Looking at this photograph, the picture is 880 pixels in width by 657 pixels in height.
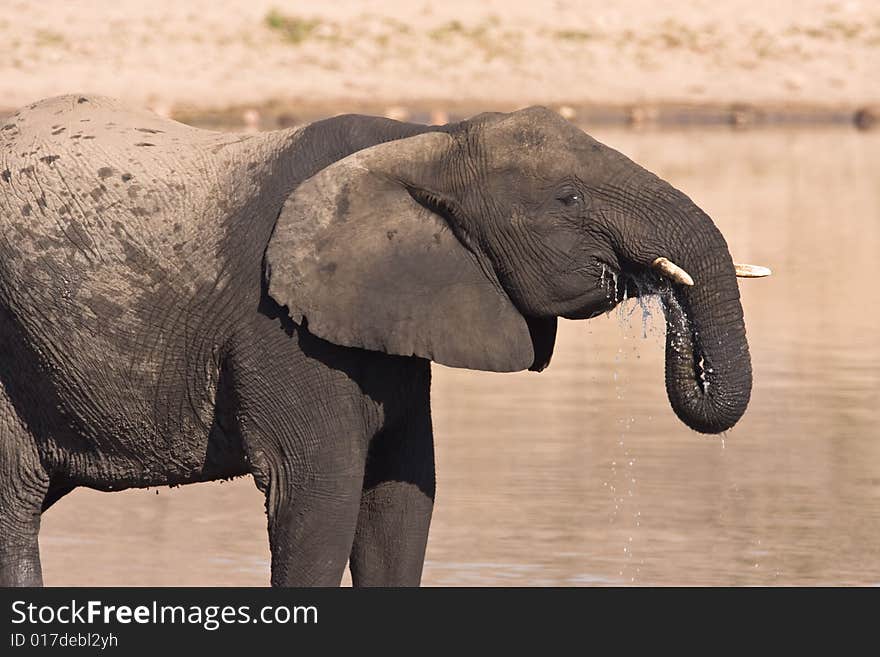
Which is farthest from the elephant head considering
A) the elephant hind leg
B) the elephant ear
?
the elephant hind leg

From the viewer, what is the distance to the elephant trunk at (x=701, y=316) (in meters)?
6.71

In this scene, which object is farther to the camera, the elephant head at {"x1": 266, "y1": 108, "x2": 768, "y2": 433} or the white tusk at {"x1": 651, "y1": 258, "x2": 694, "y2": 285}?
the elephant head at {"x1": 266, "y1": 108, "x2": 768, "y2": 433}

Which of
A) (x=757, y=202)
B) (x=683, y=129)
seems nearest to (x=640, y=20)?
(x=683, y=129)

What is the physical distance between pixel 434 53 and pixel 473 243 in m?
36.3

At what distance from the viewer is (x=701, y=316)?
6711mm

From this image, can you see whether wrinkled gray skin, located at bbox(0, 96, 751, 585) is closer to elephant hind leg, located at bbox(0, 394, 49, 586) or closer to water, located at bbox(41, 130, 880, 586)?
elephant hind leg, located at bbox(0, 394, 49, 586)

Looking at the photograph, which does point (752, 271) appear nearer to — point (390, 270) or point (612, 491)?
point (390, 270)

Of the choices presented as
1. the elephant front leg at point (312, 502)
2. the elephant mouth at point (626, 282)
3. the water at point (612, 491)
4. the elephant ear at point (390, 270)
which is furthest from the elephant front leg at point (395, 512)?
the water at point (612, 491)

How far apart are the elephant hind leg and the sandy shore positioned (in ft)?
101

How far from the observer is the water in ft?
30.3

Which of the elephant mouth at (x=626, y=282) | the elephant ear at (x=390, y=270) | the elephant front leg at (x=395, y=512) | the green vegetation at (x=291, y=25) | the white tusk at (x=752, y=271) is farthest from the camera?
the green vegetation at (x=291, y=25)

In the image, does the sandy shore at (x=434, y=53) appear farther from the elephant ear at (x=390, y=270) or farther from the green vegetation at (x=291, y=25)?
the elephant ear at (x=390, y=270)

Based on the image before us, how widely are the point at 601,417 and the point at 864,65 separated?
3191cm

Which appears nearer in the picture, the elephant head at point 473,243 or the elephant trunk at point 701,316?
the elephant trunk at point 701,316
